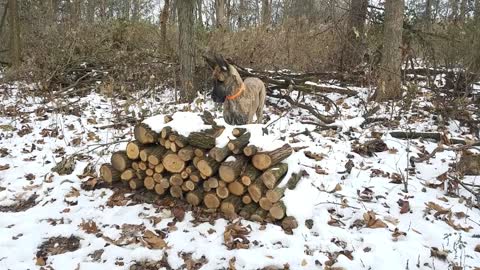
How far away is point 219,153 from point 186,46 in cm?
427

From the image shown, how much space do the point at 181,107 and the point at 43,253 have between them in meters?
4.23

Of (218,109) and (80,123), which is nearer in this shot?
(80,123)

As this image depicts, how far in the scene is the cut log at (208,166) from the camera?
13.4ft

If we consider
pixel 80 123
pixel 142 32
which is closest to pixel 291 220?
pixel 80 123

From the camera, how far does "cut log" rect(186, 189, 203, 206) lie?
4203 mm

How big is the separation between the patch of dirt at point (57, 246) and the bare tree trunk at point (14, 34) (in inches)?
288

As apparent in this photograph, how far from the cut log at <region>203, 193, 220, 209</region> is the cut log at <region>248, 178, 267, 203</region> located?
368 millimetres

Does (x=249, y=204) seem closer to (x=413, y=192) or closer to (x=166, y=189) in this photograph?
(x=166, y=189)

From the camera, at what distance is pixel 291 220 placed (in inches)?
153

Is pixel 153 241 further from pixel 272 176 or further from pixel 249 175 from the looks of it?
pixel 272 176

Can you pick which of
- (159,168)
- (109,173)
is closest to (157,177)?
(159,168)

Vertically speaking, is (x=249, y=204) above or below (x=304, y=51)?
below

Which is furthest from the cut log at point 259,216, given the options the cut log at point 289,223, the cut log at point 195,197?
the cut log at point 195,197

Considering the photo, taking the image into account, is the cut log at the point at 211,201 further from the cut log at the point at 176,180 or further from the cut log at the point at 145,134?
the cut log at the point at 145,134
